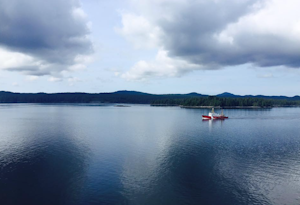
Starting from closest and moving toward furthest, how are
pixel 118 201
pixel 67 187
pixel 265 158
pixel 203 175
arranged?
pixel 118 201 → pixel 67 187 → pixel 203 175 → pixel 265 158

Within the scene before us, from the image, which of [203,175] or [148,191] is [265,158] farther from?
[148,191]

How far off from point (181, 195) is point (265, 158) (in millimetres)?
23879

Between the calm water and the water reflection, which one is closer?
the calm water

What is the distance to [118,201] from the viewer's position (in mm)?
25312

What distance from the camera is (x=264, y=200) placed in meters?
25.9

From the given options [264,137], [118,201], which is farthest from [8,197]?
[264,137]

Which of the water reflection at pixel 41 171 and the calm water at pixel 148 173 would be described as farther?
the water reflection at pixel 41 171

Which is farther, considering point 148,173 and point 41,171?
point 41,171

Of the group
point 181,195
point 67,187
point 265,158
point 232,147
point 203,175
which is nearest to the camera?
point 181,195

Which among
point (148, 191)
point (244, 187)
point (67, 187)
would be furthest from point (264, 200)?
point (67, 187)

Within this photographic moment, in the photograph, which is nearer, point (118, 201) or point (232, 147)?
point (118, 201)

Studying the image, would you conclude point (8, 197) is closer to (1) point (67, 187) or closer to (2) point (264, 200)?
(1) point (67, 187)

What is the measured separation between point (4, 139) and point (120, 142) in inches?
1251

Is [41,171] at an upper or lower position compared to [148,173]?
lower
